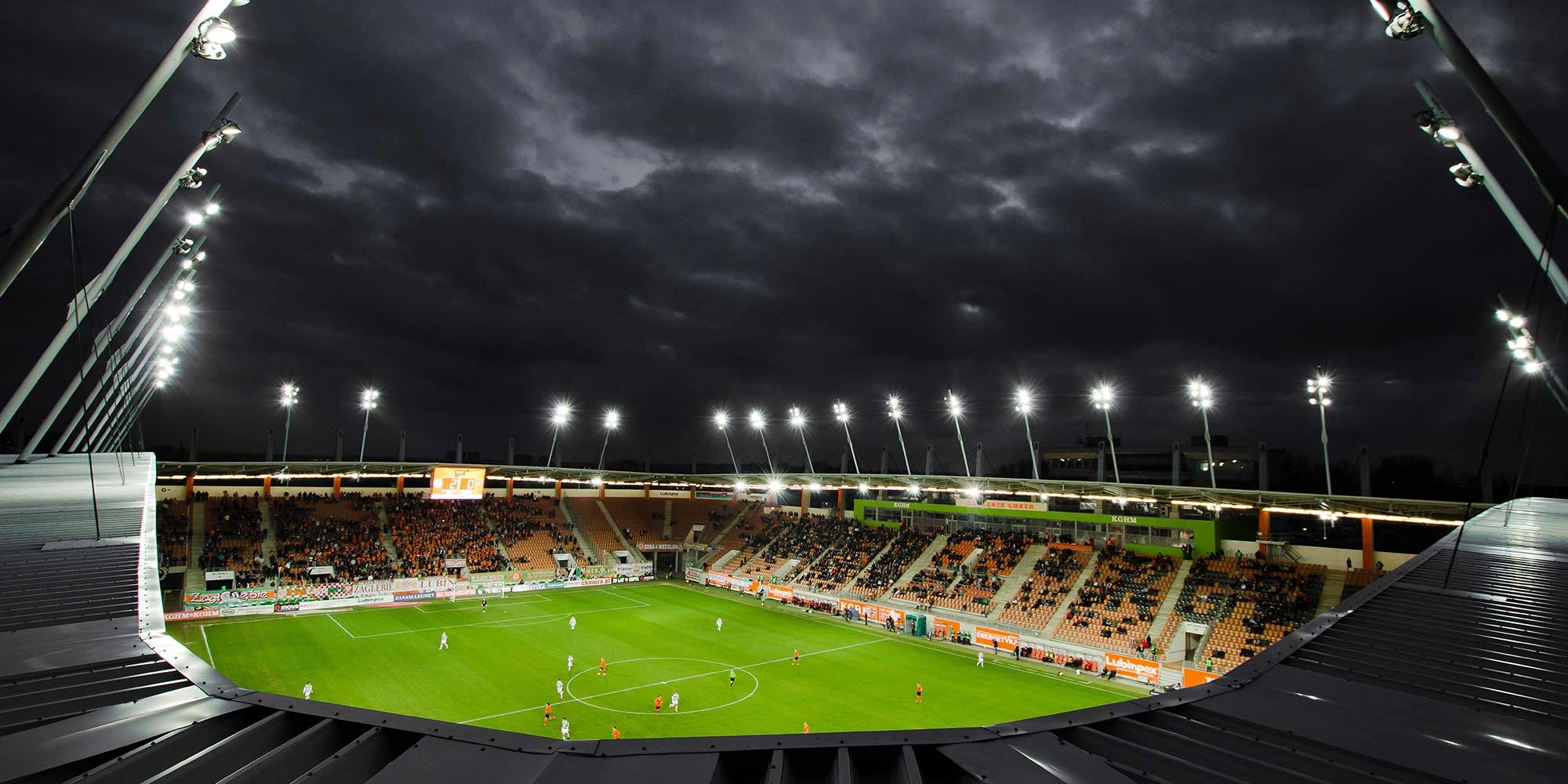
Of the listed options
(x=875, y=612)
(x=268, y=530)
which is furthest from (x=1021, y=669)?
(x=268, y=530)

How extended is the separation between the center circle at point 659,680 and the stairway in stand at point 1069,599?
19676 mm

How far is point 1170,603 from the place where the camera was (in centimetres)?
4291

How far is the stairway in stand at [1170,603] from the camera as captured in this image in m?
40.8

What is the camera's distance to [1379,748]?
5.06 m

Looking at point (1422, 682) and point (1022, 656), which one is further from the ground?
point (1422, 682)

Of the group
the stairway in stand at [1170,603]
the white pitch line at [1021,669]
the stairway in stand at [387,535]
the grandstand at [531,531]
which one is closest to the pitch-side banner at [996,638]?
the white pitch line at [1021,669]

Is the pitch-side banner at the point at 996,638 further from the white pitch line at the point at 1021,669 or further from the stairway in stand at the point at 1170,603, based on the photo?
the stairway in stand at the point at 1170,603

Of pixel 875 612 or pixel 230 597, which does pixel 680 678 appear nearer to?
pixel 875 612

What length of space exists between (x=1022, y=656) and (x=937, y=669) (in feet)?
21.5

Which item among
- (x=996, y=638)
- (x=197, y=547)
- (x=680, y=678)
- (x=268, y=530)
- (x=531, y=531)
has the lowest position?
(x=680, y=678)

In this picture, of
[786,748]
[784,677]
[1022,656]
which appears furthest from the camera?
[1022,656]

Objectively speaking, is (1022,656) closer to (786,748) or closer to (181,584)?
(786,748)

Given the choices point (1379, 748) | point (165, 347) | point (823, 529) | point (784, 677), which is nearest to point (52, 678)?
point (1379, 748)

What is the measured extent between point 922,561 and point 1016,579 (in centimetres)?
906
